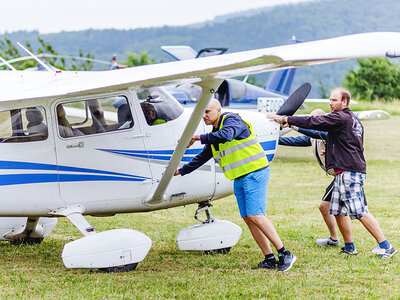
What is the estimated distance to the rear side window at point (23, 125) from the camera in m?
6.06

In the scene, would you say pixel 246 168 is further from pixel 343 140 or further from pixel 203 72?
pixel 203 72

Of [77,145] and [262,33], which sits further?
[262,33]

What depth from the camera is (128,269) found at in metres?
6.29

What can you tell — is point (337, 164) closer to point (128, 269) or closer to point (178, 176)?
point (178, 176)

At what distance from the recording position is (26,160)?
6.05m

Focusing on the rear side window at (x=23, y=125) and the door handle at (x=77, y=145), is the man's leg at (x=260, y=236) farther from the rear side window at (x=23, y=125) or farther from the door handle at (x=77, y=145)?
the rear side window at (x=23, y=125)

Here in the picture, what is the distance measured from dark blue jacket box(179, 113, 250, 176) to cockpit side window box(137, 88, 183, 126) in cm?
56

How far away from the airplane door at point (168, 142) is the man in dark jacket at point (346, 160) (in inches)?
51.2

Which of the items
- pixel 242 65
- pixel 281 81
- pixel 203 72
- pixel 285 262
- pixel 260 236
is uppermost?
pixel 242 65

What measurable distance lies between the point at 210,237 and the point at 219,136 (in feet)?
5.21

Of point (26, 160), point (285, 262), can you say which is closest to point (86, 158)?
A: point (26, 160)

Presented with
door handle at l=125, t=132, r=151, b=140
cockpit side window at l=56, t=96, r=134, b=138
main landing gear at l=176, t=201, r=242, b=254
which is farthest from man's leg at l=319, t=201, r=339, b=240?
cockpit side window at l=56, t=96, r=134, b=138

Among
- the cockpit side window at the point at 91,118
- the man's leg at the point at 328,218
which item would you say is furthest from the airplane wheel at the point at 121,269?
the man's leg at the point at 328,218

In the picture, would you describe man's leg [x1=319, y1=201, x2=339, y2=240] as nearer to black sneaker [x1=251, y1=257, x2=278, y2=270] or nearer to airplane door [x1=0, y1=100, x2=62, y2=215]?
black sneaker [x1=251, y1=257, x2=278, y2=270]
